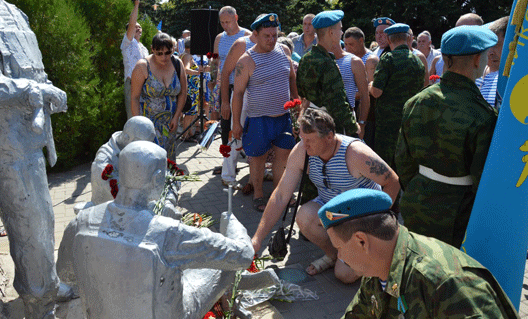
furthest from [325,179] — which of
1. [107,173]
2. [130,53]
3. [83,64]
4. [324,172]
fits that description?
[83,64]

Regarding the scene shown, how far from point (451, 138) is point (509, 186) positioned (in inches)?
17.0

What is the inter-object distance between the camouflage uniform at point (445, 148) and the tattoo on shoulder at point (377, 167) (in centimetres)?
52

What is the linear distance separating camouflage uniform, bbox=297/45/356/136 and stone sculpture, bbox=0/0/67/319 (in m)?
2.41

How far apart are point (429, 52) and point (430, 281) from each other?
7.60 meters

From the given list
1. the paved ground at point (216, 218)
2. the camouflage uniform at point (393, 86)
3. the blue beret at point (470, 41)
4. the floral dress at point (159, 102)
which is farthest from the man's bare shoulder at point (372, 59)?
the blue beret at point (470, 41)

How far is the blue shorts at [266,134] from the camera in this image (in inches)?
197

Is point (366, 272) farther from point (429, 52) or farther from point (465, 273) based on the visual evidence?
point (429, 52)

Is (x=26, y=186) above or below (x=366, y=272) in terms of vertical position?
below

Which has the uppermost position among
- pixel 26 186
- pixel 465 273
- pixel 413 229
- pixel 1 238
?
pixel 465 273

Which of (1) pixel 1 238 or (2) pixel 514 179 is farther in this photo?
(1) pixel 1 238

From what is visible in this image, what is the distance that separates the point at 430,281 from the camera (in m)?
1.52

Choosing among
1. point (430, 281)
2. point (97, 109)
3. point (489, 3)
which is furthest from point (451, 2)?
point (430, 281)

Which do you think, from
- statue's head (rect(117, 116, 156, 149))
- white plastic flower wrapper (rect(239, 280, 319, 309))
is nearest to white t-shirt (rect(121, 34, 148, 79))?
statue's head (rect(117, 116, 156, 149))

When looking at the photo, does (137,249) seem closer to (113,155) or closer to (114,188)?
(114,188)
